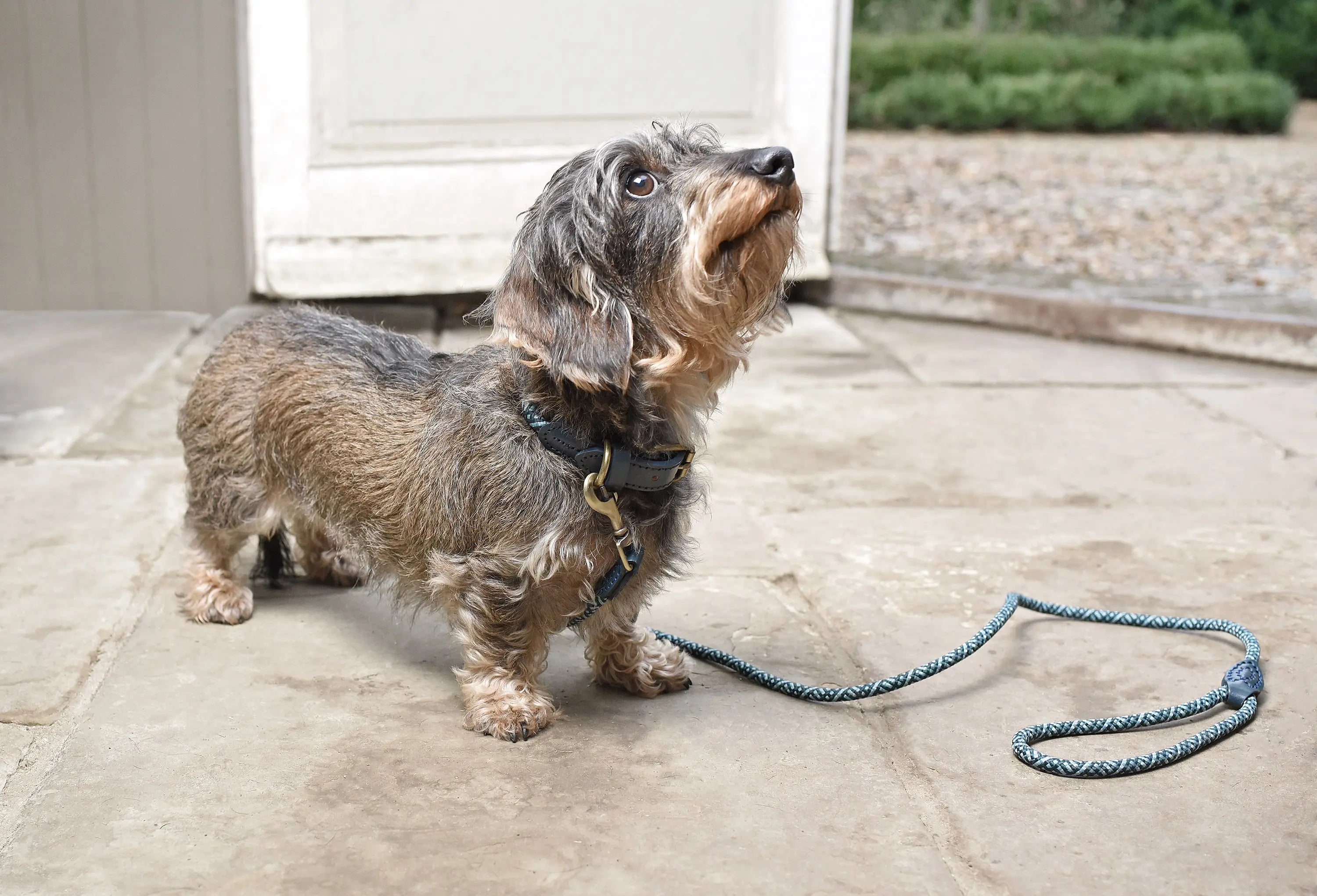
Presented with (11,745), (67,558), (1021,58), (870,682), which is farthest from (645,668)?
(1021,58)

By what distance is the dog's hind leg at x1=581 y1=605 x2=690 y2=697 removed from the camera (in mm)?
3377

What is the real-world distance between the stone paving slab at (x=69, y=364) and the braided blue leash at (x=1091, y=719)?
3.03m

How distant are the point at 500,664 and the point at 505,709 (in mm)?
116

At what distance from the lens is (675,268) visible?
2834 millimetres

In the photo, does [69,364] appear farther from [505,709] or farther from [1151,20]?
[1151,20]

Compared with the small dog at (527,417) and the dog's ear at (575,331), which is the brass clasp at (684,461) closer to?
the small dog at (527,417)

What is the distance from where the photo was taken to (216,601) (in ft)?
12.4

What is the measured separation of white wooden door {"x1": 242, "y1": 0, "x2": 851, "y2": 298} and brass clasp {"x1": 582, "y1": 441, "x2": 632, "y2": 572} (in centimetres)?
481

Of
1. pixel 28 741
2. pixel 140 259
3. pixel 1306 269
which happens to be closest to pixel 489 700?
pixel 28 741

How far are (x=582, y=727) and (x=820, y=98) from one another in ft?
18.1

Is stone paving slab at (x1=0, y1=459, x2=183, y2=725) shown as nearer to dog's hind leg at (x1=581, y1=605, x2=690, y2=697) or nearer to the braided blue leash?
dog's hind leg at (x1=581, y1=605, x2=690, y2=697)

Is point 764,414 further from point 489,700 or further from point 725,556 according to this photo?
point 489,700

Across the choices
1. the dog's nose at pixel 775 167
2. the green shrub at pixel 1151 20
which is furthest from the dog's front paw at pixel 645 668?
the green shrub at pixel 1151 20

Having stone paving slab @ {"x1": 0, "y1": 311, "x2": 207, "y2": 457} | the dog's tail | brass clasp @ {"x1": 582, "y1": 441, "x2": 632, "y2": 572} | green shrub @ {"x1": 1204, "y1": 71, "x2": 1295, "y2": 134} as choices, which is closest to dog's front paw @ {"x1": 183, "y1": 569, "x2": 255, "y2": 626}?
the dog's tail
